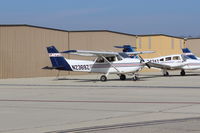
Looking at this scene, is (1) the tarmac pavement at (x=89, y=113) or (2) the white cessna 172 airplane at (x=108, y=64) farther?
(2) the white cessna 172 airplane at (x=108, y=64)

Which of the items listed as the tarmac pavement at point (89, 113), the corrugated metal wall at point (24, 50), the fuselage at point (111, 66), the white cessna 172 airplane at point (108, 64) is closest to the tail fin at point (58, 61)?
the white cessna 172 airplane at point (108, 64)

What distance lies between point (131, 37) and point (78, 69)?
87.5ft

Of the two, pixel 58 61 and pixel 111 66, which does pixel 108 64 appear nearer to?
pixel 111 66

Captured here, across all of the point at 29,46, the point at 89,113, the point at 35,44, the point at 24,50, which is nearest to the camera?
the point at 89,113

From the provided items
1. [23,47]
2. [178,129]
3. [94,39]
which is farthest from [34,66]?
[178,129]

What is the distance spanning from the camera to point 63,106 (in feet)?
44.4

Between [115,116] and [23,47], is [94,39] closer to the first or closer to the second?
[23,47]

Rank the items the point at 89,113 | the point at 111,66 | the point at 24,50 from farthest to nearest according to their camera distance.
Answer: the point at 24,50
the point at 111,66
the point at 89,113

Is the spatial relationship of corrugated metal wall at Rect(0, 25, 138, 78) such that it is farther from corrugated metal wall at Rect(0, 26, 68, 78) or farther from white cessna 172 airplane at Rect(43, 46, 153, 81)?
white cessna 172 airplane at Rect(43, 46, 153, 81)

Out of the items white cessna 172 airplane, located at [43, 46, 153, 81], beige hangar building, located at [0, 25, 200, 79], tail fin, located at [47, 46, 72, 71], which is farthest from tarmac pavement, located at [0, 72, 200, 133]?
beige hangar building, located at [0, 25, 200, 79]

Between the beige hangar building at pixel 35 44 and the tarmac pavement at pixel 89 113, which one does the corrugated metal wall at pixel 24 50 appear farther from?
the tarmac pavement at pixel 89 113

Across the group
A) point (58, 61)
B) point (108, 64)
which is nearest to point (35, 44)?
point (58, 61)

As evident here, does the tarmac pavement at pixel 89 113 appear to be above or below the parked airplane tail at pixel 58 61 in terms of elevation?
below

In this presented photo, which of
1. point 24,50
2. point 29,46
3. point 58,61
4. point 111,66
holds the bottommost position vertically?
point 111,66
